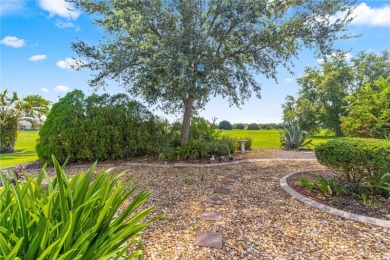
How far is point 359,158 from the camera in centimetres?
355

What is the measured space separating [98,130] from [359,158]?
6659 millimetres

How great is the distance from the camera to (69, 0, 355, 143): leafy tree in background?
6.12m

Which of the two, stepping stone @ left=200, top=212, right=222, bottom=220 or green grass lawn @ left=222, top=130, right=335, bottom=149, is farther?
green grass lawn @ left=222, top=130, right=335, bottom=149

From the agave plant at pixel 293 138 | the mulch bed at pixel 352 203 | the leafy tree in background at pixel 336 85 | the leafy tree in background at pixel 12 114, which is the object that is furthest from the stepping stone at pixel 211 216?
the leafy tree in background at pixel 336 85

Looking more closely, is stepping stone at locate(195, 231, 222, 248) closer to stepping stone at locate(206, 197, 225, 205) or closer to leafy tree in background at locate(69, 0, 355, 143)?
stepping stone at locate(206, 197, 225, 205)

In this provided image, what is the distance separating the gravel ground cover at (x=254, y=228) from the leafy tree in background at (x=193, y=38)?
3054 mm

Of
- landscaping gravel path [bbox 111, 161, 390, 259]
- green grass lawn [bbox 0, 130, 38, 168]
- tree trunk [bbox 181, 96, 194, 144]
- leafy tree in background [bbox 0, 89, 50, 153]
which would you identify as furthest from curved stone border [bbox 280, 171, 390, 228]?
leafy tree in background [bbox 0, 89, 50, 153]

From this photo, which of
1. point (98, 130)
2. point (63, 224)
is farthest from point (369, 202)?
point (98, 130)

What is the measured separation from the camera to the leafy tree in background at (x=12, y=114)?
12992 millimetres

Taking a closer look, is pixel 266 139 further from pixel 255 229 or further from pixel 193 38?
pixel 255 229

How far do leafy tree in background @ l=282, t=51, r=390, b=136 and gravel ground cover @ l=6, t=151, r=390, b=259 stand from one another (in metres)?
19.3

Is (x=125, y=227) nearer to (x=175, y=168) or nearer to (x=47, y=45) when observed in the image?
(x=175, y=168)

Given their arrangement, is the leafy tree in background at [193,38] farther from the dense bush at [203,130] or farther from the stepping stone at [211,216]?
the stepping stone at [211,216]

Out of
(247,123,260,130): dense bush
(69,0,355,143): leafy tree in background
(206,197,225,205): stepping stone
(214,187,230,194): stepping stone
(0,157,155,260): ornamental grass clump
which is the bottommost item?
(206,197,225,205): stepping stone
